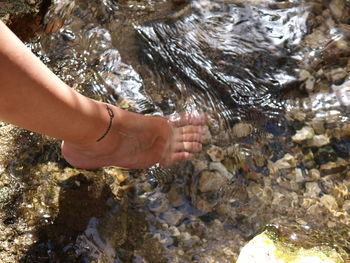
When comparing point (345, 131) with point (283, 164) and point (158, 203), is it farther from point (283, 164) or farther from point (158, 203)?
point (158, 203)

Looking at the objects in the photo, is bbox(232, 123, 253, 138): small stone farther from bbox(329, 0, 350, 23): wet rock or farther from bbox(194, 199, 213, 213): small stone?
bbox(329, 0, 350, 23): wet rock

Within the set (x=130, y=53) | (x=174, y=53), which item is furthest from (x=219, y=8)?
(x=130, y=53)

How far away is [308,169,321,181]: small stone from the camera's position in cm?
210

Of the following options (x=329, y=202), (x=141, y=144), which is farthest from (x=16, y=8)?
(x=329, y=202)

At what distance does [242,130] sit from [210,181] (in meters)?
0.33

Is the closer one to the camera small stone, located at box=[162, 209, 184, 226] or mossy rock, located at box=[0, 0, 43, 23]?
small stone, located at box=[162, 209, 184, 226]

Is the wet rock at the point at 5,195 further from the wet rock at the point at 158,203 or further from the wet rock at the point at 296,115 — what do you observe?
the wet rock at the point at 296,115

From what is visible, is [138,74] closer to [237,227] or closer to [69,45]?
[69,45]

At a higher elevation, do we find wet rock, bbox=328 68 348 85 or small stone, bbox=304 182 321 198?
wet rock, bbox=328 68 348 85

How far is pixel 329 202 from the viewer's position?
2012 millimetres

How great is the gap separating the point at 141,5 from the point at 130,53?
371 millimetres

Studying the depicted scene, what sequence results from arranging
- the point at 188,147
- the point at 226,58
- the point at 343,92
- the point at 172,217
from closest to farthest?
the point at 172,217
the point at 188,147
the point at 343,92
the point at 226,58

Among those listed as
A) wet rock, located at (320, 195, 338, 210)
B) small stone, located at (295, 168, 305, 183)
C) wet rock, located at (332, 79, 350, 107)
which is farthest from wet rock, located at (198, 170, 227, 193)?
wet rock, located at (332, 79, 350, 107)

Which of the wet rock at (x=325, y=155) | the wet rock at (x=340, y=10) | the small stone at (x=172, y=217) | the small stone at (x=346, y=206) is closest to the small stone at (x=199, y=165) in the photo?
the small stone at (x=172, y=217)
